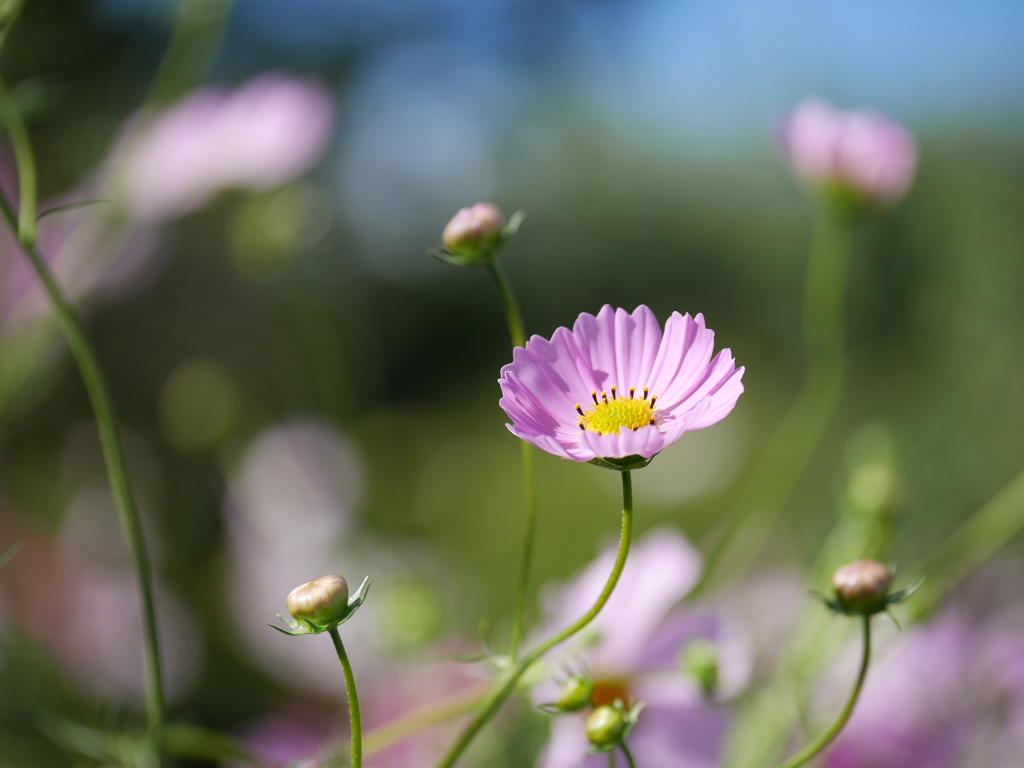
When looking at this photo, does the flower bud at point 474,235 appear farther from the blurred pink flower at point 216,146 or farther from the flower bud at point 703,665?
the blurred pink flower at point 216,146

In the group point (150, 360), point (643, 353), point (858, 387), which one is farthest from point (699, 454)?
point (643, 353)

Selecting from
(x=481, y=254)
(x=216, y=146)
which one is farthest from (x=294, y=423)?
(x=481, y=254)

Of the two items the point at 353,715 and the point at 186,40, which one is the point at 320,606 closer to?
the point at 353,715

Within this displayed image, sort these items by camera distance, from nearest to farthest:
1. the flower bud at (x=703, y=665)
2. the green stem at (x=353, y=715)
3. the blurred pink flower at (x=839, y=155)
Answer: the green stem at (x=353, y=715) < the flower bud at (x=703, y=665) < the blurred pink flower at (x=839, y=155)

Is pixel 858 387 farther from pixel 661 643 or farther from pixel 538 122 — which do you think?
pixel 538 122

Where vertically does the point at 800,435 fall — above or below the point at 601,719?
above

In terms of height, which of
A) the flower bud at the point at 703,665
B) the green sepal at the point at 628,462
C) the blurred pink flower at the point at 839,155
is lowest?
the flower bud at the point at 703,665

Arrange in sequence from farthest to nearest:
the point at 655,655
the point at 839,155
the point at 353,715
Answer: the point at 839,155 < the point at 655,655 < the point at 353,715

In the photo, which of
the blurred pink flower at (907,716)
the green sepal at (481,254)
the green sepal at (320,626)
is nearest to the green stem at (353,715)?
the green sepal at (320,626)
